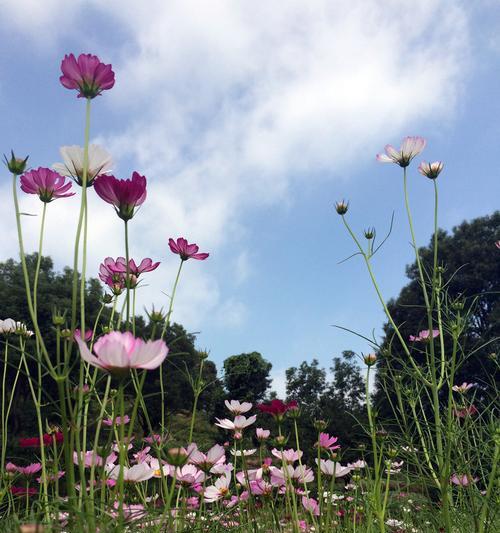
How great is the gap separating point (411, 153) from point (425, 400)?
945 cm

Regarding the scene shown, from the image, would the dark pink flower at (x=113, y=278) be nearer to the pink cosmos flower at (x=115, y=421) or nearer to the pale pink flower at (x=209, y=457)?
the pink cosmos flower at (x=115, y=421)

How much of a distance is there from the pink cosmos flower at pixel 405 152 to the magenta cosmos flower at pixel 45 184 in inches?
48.9

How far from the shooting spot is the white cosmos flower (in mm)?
1147

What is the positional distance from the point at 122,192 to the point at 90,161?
0.55 ft

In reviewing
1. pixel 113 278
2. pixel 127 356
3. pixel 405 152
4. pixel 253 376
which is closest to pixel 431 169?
pixel 405 152

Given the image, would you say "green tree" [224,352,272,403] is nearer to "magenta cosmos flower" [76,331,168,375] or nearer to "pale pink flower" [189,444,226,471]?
"pale pink flower" [189,444,226,471]

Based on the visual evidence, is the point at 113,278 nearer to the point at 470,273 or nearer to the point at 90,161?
the point at 90,161

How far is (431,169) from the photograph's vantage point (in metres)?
2.15

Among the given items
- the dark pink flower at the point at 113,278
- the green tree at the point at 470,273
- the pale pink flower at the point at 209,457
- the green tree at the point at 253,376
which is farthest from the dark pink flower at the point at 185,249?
the green tree at the point at 253,376

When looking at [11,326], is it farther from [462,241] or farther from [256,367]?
[256,367]

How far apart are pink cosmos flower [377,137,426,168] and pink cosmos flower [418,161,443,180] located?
4.4 inches

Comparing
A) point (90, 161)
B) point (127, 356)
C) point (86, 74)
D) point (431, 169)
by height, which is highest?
point (431, 169)

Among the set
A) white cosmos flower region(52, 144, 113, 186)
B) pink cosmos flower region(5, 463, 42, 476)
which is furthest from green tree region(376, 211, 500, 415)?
white cosmos flower region(52, 144, 113, 186)

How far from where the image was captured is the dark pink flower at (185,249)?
1641 millimetres
